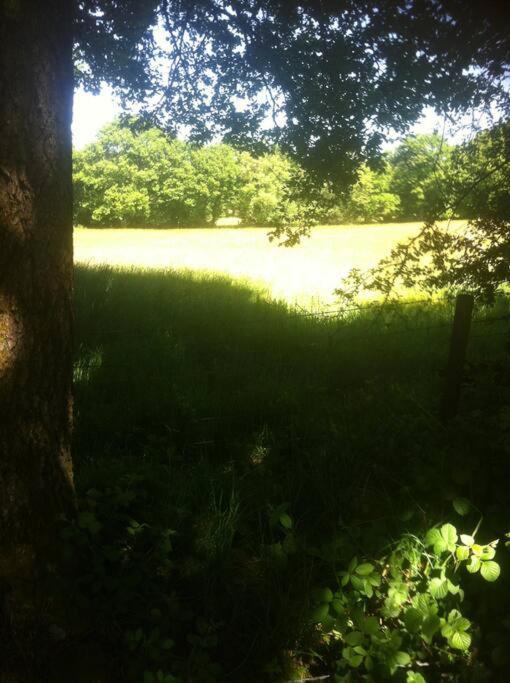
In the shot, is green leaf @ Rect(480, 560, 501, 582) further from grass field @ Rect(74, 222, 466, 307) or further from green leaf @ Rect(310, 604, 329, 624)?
grass field @ Rect(74, 222, 466, 307)

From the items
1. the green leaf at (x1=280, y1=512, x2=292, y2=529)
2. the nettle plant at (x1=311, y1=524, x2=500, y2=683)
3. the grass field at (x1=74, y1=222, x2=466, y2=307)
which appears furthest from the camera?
the grass field at (x1=74, y1=222, x2=466, y2=307)

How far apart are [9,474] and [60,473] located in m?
0.33

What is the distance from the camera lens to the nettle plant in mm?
2273

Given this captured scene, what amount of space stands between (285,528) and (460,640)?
106cm

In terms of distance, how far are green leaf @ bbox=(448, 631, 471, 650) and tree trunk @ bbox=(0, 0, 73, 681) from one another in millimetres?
1865

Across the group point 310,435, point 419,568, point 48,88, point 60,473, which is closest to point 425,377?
point 310,435

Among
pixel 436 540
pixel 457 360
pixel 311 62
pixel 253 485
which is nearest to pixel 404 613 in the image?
pixel 436 540

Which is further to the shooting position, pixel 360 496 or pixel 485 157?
pixel 485 157

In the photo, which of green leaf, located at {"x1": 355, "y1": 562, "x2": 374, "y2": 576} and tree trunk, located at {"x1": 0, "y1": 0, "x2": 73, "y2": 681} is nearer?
tree trunk, located at {"x1": 0, "y1": 0, "x2": 73, "y2": 681}

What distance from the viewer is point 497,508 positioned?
2.77 metres

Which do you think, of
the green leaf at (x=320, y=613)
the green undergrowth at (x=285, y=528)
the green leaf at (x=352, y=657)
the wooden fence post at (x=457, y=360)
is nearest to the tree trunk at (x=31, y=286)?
the green undergrowth at (x=285, y=528)

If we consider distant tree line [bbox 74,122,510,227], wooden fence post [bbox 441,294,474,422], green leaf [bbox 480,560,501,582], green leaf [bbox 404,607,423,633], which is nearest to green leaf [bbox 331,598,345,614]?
green leaf [bbox 404,607,423,633]

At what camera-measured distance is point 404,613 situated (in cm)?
248

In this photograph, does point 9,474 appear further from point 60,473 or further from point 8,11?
point 8,11
